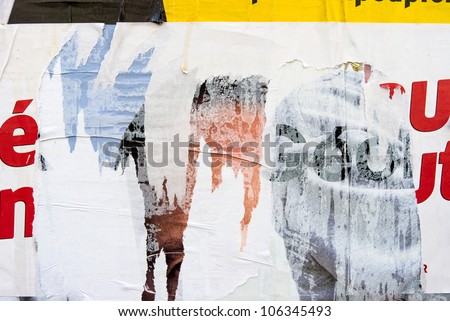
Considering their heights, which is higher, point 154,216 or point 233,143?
point 233,143

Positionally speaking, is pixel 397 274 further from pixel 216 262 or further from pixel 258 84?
pixel 258 84

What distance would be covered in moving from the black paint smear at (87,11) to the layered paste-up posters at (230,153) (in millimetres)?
44

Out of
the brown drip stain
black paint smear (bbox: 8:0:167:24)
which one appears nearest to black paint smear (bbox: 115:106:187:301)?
the brown drip stain

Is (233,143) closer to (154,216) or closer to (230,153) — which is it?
(230,153)

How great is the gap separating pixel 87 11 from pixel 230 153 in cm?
109

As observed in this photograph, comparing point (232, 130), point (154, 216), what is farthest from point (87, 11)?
point (154, 216)

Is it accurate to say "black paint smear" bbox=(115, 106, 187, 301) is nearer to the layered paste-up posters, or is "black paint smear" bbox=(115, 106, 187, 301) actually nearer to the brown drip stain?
the layered paste-up posters

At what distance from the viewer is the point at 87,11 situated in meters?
2.99

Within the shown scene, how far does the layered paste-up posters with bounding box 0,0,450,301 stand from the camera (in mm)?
2982

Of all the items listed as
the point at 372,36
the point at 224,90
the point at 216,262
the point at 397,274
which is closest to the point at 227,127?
the point at 224,90

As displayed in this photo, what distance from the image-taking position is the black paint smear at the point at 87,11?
2.97 meters

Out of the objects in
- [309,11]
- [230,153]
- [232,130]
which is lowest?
[230,153]

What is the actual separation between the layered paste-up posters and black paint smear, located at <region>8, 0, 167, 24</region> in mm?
44

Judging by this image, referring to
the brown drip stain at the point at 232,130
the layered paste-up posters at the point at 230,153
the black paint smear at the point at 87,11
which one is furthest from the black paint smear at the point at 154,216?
the black paint smear at the point at 87,11
